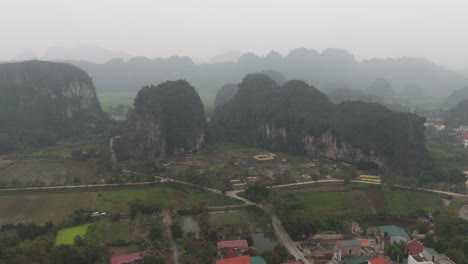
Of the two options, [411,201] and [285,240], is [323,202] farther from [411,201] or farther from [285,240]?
[285,240]

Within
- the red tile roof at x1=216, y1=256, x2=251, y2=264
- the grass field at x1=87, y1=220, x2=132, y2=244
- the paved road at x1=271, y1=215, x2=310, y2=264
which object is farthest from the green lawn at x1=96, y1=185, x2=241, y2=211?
the red tile roof at x1=216, y1=256, x2=251, y2=264

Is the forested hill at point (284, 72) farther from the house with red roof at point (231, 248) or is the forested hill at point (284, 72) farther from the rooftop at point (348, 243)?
the rooftop at point (348, 243)

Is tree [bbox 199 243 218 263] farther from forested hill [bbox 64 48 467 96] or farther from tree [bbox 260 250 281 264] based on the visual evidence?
forested hill [bbox 64 48 467 96]

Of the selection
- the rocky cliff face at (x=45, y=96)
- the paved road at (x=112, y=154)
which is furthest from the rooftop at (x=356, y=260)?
the rocky cliff face at (x=45, y=96)

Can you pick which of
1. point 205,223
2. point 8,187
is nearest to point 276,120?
point 205,223

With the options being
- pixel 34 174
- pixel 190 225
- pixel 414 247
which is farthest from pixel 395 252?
pixel 34 174

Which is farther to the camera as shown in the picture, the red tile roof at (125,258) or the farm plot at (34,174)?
the farm plot at (34,174)
